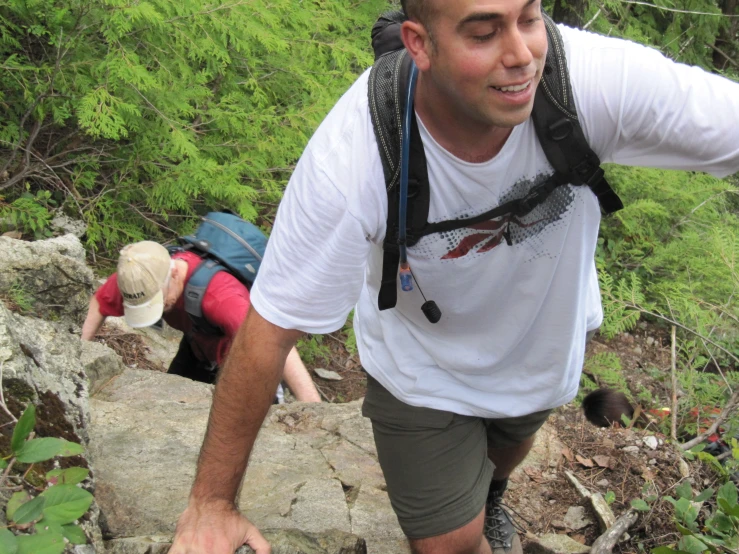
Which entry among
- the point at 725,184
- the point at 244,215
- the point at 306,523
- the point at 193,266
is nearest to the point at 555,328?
the point at 306,523

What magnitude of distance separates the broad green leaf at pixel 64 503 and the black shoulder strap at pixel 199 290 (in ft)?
8.14

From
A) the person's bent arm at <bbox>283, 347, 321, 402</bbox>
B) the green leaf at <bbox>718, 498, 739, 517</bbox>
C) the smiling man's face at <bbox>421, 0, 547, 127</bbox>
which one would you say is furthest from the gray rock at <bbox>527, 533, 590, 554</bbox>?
the smiling man's face at <bbox>421, 0, 547, 127</bbox>

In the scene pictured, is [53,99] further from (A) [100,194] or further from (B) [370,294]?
(B) [370,294]

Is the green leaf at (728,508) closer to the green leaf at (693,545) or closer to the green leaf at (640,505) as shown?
the green leaf at (693,545)

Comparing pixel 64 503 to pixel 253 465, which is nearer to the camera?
pixel 64 503

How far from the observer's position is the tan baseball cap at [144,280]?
14.2 ft

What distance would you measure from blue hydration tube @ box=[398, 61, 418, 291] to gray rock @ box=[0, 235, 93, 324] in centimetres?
265

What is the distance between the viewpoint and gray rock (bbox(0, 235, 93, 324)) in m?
4.31

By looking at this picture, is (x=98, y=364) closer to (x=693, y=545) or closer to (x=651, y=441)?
(x=651, y=441)

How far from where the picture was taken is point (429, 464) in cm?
280

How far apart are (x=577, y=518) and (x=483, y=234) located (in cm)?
227

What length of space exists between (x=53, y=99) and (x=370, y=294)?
4.12 m

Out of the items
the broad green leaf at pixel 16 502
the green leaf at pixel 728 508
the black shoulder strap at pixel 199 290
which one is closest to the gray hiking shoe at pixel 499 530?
the green leaf at pixel 728 508

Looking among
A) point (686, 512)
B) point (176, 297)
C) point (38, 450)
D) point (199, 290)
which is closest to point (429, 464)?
point (686, 512)
